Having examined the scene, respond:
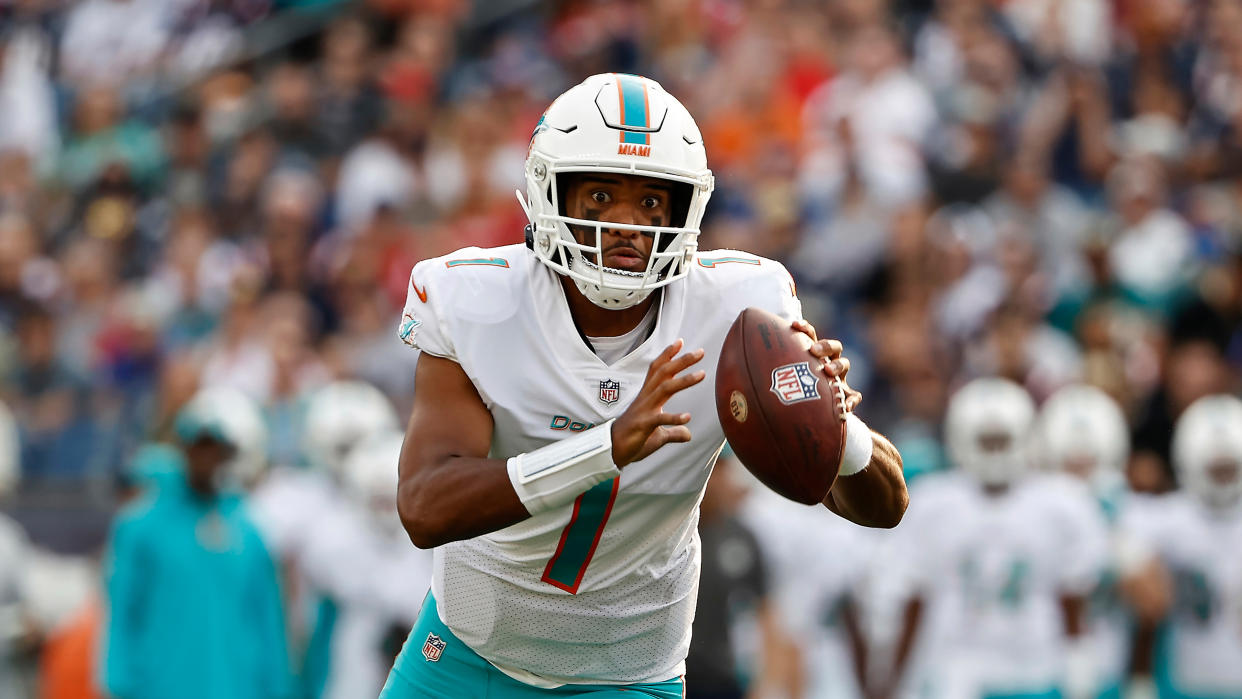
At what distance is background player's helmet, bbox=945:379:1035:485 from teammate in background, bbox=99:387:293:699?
9.36ft

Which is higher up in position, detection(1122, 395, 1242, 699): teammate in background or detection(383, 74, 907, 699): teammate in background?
detection(383, 74, 907, 699): teammate in background

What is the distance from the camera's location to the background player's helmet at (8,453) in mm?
8570

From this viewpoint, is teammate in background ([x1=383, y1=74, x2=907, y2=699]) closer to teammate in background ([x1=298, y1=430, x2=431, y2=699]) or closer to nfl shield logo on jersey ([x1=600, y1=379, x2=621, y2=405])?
nfl shield logo on jersey ([x1=600, y1=379, x2=621, y2=405])

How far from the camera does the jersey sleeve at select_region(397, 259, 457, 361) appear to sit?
3.54 m

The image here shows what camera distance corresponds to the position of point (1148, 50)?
30.0 ft

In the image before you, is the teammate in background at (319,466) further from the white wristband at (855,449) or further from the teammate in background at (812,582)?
the white wristband at (855,449)

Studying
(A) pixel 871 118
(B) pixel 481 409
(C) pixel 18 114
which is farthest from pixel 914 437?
(C) pixel 18 114

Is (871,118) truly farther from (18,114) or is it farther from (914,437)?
(18,114)

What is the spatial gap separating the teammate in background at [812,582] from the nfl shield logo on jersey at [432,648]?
12.8 ft

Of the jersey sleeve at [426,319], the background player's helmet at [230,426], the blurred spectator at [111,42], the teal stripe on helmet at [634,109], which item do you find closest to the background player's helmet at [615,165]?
the teal stripe on helmet at [634,109]

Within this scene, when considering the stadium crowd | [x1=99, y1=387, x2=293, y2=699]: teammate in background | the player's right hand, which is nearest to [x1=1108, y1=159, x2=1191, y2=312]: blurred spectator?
the stadium crowd

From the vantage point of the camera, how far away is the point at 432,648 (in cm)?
370

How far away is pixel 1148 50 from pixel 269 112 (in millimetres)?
5082

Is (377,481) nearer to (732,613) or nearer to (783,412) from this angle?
(732,613)
